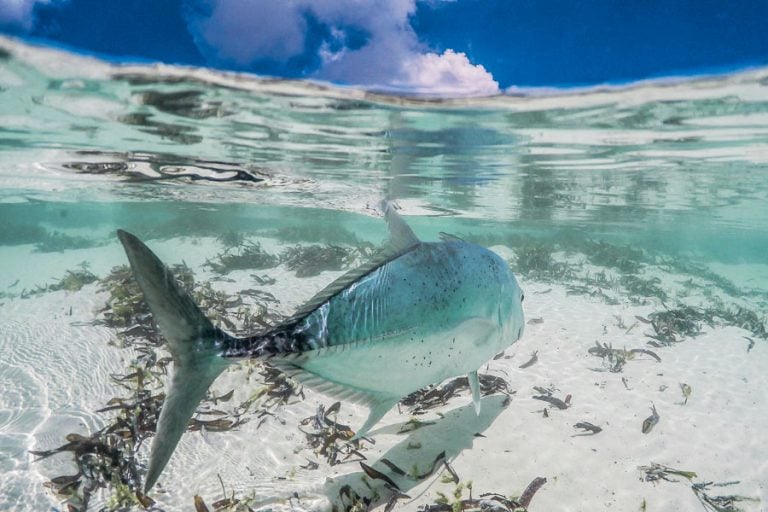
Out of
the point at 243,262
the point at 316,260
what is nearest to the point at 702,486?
the point at 316,260

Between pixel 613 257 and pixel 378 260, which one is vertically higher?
pixel 378 260

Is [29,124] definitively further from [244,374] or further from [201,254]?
[201,254]

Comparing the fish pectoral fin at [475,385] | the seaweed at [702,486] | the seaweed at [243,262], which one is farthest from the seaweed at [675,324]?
the seaweed at [243,262]

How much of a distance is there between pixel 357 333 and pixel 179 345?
3.23ft

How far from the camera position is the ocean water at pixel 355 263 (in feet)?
13.0

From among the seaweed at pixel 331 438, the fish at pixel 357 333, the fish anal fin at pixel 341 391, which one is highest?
the fish at pixel 357 333

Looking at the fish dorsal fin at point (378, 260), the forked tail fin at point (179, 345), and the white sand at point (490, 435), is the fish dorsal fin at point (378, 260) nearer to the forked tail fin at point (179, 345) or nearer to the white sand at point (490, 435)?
the forked tail fin at point (179, 345)

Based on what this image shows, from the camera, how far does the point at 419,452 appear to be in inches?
165

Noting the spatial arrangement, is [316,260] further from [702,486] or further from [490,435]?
[702,486]

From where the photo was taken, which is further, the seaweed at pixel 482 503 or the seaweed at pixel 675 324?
the seaweed at pixel 675 324

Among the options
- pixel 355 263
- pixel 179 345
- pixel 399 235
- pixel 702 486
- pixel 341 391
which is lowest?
pixel 702 486

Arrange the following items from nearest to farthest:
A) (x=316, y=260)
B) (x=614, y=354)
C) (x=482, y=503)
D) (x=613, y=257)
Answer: (x=482, y=503)
(x=614, y=354)
(x=316, y=260)
(x=613, y=257)

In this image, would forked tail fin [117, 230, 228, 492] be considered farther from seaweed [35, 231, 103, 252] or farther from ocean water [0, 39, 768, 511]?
seaweed [35, 231, 103, 252]

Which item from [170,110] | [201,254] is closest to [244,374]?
[170,110]
